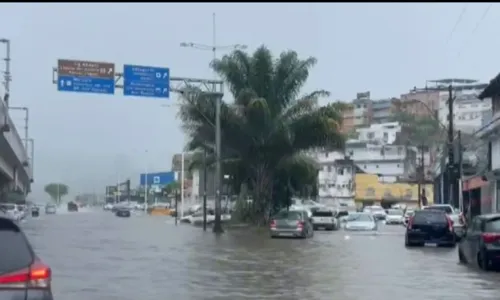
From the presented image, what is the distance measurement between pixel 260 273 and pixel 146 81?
27.2 m

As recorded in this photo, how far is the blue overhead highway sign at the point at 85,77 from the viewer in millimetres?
46375

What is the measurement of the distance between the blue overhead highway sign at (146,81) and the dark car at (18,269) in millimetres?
39674

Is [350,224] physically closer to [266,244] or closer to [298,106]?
[298,106]

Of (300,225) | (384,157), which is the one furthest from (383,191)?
(300,225)

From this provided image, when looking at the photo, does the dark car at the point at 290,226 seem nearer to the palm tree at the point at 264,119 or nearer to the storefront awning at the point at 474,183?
the palm tree at the point at 264,119

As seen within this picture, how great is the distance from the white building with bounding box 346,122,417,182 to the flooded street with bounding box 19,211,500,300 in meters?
87.4

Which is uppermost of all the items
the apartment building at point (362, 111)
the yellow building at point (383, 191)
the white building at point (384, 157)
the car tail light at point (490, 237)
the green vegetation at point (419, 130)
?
the apartment building at point (362, 111)

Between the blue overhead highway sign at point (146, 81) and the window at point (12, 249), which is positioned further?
the blue overhead highway sign at point (146, 81)

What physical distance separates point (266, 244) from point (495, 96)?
2014 centimetres

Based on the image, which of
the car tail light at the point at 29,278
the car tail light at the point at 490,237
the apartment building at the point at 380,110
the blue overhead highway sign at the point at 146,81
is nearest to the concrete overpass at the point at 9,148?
the blue overhead highway sign at the point at 146,81

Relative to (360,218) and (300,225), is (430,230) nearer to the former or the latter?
(300,225)

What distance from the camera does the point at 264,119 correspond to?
2088 inches

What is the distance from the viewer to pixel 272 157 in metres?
55.1

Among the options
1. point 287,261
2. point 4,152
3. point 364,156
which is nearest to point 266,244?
point 287,261
